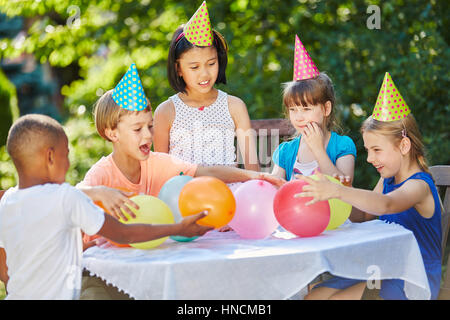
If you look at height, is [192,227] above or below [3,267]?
above

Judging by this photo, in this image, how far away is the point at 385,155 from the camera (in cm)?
311

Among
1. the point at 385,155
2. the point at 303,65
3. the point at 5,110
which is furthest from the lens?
the point at 5,110

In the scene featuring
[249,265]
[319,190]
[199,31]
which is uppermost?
[199,31]

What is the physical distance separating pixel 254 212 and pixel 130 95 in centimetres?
90

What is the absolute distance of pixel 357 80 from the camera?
5.66 metres

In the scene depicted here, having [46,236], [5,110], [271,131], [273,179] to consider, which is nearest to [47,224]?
[46,236]

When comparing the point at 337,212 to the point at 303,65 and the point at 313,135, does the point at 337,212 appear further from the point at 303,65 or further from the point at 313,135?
the point at 303,65

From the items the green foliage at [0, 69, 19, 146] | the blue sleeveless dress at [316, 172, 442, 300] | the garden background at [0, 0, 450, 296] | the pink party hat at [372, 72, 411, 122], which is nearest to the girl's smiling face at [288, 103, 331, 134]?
the pink party hat at [372, 72, 411, 122]

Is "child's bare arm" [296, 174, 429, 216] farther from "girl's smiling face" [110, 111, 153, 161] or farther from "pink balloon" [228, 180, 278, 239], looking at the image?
"girl's smiling face" [110, 111, 153, 161]

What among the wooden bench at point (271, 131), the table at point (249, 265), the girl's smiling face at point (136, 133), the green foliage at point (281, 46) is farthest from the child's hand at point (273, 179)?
the green foliage at point (281, 46)

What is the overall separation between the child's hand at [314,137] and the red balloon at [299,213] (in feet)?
2.84

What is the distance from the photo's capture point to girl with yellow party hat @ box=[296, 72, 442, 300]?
2.70 metres

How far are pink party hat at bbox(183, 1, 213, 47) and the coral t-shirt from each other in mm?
780
